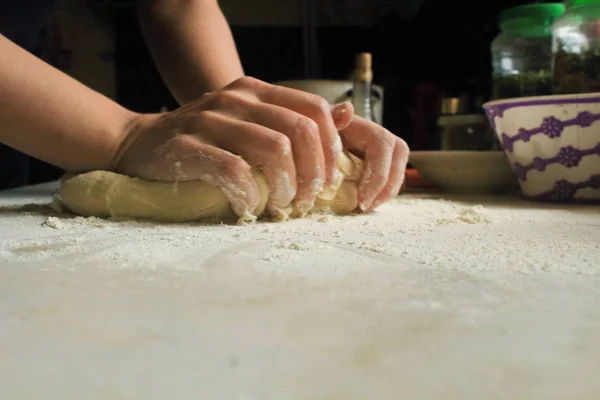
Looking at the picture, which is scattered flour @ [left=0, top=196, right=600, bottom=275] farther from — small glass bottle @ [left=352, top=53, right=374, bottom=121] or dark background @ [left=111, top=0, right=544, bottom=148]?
dark background @ [left=111, top=0, right=544, bottom=148]

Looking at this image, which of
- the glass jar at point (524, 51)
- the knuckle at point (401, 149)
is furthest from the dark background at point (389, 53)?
the knuckle at point (401, 149)

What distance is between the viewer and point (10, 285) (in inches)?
16.7

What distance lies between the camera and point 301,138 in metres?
0.70

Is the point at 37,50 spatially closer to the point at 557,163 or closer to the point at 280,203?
the point at 280,203

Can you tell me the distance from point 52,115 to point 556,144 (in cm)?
77

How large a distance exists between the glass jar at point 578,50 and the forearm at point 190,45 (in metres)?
0.61

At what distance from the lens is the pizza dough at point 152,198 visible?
721 mm

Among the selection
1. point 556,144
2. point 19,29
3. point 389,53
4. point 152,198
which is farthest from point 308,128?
point 389,53

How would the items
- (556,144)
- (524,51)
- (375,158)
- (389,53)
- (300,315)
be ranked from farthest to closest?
(389,53) < (524,51) < (556,144) < (375,158) < (300,315)

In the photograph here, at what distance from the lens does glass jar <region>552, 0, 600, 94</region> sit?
3.18 ft

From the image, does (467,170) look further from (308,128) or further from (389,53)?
(389,53)

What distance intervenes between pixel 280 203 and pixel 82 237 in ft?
0.81

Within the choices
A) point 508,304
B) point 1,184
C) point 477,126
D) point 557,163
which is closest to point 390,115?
point 477,126

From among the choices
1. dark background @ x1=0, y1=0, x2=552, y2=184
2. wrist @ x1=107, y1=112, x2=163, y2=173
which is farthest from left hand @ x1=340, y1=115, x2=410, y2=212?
dark background @ x1=0, y1=0, x2=552, y2=184
